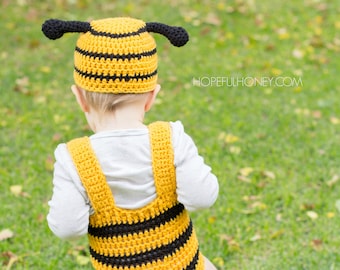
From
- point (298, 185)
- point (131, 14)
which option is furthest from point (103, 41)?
point (131, 14)

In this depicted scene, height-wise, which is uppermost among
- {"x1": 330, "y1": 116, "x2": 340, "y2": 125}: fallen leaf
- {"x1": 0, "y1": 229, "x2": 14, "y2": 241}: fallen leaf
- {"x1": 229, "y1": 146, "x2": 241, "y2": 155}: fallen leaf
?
{"x1": 0, "y1": 229, "x2": 14, "y2": 241}: fallen leaf

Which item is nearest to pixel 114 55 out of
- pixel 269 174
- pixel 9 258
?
pixel 9 258

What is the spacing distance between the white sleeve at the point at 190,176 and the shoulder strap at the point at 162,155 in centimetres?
2

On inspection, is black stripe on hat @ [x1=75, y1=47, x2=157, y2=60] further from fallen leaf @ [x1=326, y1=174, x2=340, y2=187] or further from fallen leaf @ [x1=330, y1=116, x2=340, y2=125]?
fallen leaf @ [x1=330, y1=116, x2=340, y2=125]

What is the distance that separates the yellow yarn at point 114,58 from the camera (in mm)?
1746

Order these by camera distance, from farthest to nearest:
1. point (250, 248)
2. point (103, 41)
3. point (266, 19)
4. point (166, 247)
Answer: point (266, 19) < point (250, 248) < point (166, 247) < point (103, 41)

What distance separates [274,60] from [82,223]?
3.89 meters

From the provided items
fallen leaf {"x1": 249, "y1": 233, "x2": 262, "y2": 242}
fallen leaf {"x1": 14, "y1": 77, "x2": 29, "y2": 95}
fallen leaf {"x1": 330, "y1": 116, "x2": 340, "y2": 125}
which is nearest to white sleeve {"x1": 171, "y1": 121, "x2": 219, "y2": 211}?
fallen leaf {"x1": 249, "y1": 233, "x2": 262, "y2": 242}

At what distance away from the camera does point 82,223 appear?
176cm

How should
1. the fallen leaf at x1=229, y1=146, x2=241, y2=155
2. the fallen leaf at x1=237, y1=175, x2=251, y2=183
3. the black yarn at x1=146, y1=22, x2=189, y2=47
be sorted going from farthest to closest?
the fallen leaf at x1=229, y1=146, x2=241, y2=155, the fallen leaf at x1=237, y1=175, x2=251, y2=183, the black yarn at x1=146, y1=22, x2=189, y2=47

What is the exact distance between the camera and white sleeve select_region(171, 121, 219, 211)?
5.90 ft

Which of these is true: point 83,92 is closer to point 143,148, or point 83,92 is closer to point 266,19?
point 143,148

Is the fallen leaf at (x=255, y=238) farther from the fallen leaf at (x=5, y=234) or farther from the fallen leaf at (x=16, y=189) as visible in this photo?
the fallen leaf at (x=16, y=189)

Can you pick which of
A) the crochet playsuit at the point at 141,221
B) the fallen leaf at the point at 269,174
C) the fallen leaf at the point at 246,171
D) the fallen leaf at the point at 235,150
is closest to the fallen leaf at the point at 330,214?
the fallen leaf at the point at 269,174
